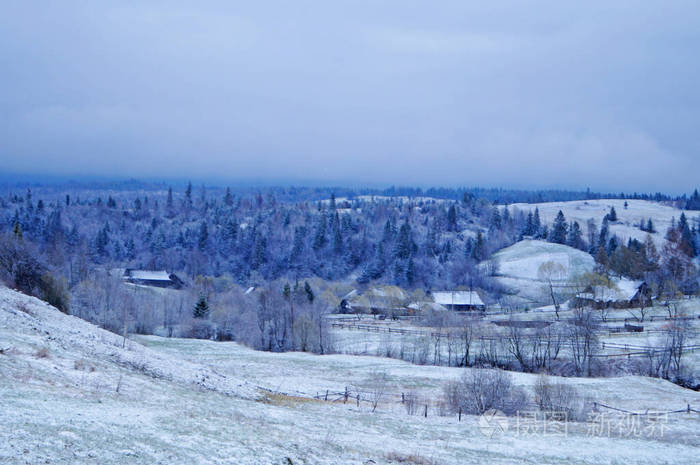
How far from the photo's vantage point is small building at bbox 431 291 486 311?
304 feet

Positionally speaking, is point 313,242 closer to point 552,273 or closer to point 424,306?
point 552,273

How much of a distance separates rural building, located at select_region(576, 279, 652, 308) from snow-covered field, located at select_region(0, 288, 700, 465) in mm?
50833

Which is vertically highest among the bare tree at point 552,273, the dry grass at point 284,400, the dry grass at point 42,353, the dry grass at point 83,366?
the dry grass at point 42,353

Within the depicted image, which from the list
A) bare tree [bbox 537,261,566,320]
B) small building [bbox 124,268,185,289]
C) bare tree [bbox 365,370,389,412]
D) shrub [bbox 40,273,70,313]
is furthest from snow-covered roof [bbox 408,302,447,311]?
shrub [bbox 40,273,70,313]

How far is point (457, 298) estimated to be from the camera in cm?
9694

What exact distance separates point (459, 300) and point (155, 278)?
5972 centimetres

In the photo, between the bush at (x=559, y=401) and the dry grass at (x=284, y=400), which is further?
the bush at (x=559, y=401)

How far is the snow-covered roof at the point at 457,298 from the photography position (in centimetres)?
9462

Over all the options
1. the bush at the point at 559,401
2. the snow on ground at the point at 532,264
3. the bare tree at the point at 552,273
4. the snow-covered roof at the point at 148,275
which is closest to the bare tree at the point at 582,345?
the bush at the point at 559,401

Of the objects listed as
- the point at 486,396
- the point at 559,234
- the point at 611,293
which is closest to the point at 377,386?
the point at 486,396

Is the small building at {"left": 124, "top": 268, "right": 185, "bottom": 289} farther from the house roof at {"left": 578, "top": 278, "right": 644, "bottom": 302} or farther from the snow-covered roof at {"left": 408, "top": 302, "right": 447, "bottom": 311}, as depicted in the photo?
the house roof at {"left": 578, "top": 278, "right": 644, "bottom": 302}

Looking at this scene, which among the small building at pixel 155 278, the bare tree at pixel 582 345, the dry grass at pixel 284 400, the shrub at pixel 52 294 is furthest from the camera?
the small building at pixel 155 278

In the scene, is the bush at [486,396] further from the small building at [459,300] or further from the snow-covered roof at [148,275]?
the snow-covered roof at [148,275]

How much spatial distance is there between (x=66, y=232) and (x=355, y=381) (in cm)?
14290
